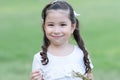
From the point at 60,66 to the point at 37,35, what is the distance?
888cm

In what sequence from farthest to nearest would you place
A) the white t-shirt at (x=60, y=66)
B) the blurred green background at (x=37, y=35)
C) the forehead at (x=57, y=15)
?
1. the blurred green background at (x=37, y=35)
2. the forehead at (x=57, y=15)
3. the white t-shirt at (x=60, y=66)

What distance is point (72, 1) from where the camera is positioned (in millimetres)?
17953

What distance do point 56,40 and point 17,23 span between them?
34.1 feet

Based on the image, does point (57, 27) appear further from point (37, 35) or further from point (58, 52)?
point (37, 35)

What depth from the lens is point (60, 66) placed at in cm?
488

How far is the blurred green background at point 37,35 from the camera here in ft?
34.4

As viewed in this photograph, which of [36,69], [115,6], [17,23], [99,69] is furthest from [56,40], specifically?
[115,6]

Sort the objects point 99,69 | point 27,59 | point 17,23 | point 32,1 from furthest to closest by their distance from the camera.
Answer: point 32,1
point 17,23
point 27,59
point 99,69

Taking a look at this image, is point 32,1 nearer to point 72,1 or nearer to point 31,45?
point 72,1

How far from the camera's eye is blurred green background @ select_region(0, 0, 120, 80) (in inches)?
413

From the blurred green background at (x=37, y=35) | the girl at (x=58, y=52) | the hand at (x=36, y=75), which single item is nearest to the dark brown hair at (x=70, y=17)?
the girl at (x=58, y=52)

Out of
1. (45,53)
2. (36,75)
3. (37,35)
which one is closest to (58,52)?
(45,53)

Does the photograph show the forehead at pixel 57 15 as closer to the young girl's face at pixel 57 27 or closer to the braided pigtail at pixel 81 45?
the young girl's face at pixel 57 27

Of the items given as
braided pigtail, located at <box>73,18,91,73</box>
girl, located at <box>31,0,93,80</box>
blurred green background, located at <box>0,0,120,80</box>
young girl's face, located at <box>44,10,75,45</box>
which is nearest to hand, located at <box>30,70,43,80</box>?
girl, located at <box>31,0,93,80</box>
